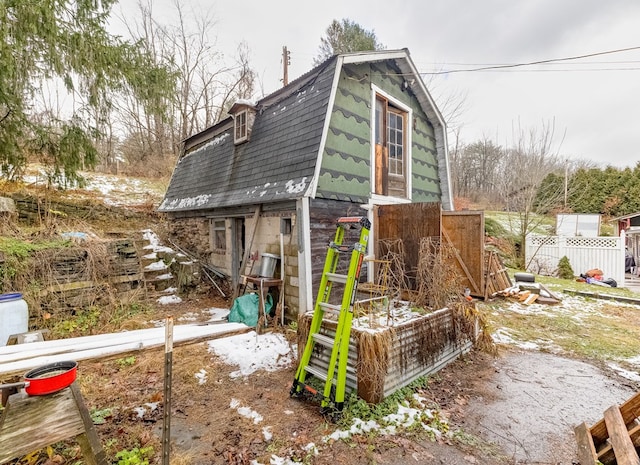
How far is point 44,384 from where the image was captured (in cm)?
179

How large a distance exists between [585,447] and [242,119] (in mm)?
7532

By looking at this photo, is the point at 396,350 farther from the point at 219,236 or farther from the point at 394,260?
the point at 219,236

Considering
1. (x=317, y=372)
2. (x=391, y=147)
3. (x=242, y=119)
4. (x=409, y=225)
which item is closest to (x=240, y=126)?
(x=242, y=119)

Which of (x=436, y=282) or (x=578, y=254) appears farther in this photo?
(x=578, y=254)

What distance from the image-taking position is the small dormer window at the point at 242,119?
6.68 metres

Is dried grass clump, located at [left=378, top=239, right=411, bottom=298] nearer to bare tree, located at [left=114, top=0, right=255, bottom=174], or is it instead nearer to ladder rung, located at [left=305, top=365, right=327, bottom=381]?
ladder rung, located at [left=305, top=365, right=327, bottom=381]

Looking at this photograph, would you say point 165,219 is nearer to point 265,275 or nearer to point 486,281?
point 265,275

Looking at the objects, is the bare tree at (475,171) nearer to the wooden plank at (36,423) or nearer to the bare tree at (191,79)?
the bare tree at (191,79)

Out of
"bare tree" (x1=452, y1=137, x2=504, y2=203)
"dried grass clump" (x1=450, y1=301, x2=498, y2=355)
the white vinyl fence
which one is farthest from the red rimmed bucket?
"bare tree" (x1=452, y1=137, x2=504, y2=203)

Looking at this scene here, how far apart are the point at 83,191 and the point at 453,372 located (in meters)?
13.1

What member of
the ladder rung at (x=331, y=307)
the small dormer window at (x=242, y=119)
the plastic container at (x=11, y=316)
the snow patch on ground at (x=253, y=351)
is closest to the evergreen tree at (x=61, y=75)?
the small dormer window at (x=242, y=119)

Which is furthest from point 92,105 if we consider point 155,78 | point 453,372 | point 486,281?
point 486,281

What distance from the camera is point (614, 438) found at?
6.56 ft

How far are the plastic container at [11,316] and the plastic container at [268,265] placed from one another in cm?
355
